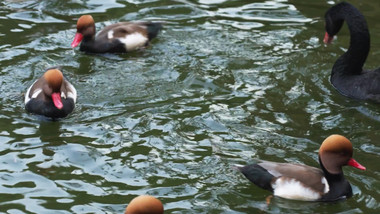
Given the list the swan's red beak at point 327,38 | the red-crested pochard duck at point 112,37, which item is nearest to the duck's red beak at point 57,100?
the red-crested pochard duck at point 112,37

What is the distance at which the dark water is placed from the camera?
7.23 m

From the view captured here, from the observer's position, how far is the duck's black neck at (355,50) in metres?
9.87

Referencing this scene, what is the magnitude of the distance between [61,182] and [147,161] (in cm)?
85

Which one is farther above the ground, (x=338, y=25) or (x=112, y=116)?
(x=338, y=25)

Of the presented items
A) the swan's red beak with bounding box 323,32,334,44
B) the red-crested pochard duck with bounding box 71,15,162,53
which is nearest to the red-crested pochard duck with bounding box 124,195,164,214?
the red-crested pochard duck with bounding box 71,15,162,53

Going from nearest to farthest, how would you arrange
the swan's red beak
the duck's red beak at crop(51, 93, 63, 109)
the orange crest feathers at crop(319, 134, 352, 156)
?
the orange crest feathers at crop(319, 134, 352, 156), the duck's red beak at crop(51, 93, 63, 109), the swan's red beak

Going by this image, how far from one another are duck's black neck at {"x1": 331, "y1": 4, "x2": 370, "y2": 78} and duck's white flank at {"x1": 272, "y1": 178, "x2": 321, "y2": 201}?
3090 mm

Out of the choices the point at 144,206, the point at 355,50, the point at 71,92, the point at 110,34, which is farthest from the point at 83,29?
the point at 144,206

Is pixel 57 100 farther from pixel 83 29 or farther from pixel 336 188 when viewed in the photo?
pixel 336 188

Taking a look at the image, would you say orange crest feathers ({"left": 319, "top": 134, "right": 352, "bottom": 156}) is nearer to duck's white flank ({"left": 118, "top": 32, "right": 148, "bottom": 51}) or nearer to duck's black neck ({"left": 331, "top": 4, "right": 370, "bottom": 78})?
duck's black neck ({"left": 331, "top": 4, "right": 370, "bottom": 78})

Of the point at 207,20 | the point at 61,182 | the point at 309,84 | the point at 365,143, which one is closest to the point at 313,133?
the point at 365,143

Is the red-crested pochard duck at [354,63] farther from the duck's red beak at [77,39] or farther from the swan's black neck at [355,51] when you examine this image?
the duck's red beak at [77,39]

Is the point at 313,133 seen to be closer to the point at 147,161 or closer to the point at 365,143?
the point at 365,143

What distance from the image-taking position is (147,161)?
777cm
